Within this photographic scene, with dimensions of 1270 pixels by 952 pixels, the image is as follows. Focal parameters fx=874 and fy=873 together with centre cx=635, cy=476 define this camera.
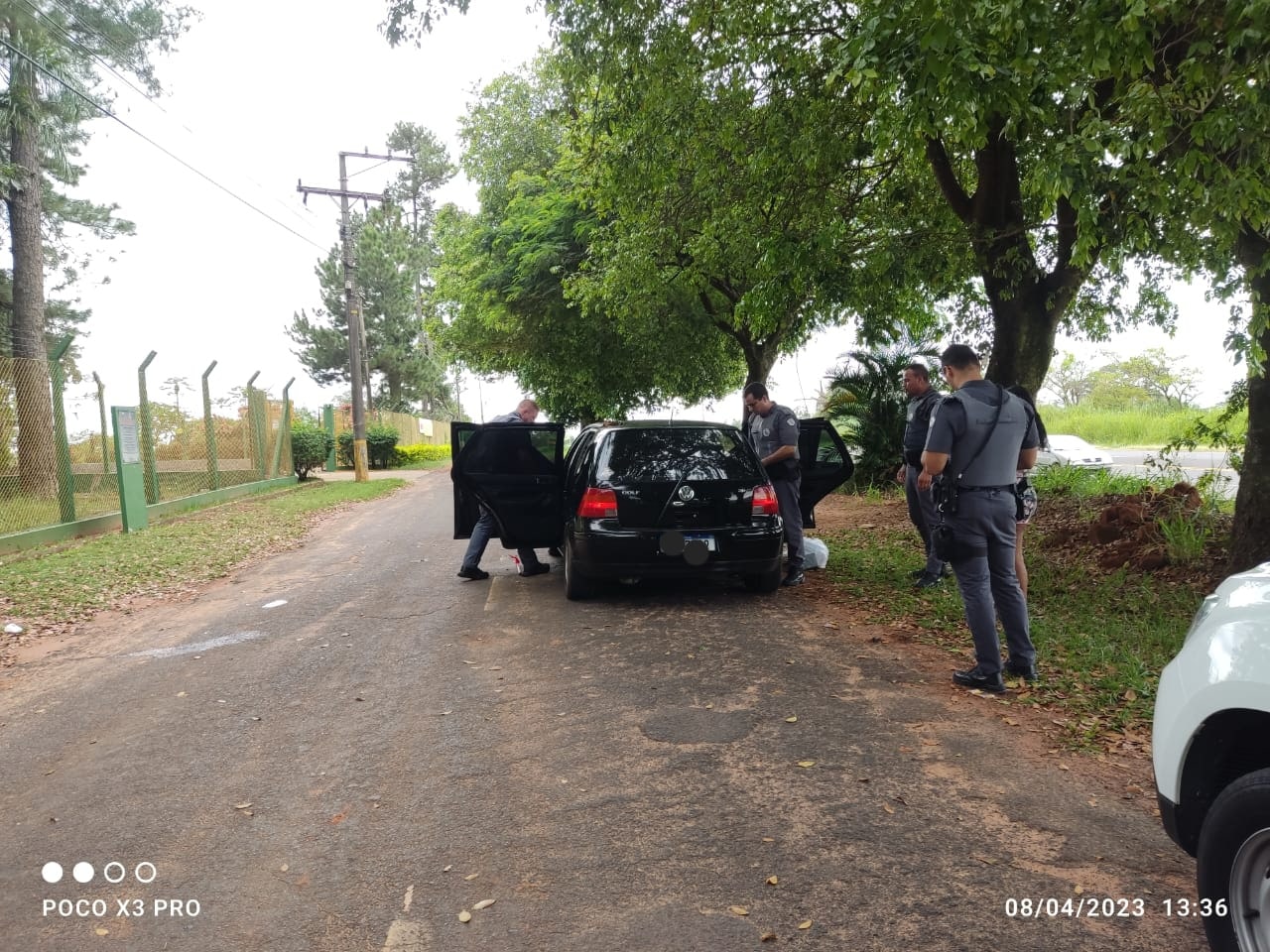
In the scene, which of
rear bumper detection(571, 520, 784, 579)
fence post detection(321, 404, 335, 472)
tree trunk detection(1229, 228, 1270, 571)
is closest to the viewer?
tree trunk detection(1229, 228, 1270, 571)

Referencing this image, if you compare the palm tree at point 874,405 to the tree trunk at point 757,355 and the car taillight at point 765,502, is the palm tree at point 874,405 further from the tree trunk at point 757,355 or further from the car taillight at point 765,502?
the car taillight at point 765,502

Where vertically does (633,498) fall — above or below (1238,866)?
above

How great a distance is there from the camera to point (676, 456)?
23.9 feet

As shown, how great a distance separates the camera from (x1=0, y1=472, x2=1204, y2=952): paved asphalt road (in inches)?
112

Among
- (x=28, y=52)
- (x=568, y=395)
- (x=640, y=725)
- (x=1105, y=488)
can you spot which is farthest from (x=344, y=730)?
(x=568, y=395)

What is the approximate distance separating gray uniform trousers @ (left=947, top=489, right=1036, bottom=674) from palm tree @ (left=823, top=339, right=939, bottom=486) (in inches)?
401

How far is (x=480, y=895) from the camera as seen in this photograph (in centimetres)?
299

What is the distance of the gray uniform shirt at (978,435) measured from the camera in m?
4.83

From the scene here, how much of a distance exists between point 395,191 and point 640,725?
198 ft

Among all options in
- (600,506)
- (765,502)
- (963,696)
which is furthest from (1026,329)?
(963,696)

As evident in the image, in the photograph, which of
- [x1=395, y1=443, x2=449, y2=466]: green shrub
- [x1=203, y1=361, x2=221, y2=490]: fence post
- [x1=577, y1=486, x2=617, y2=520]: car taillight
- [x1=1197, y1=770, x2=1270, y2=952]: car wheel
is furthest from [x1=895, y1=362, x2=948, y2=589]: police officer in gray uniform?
[x1=395, y1=443, x2=449, y2=466]: green shrub

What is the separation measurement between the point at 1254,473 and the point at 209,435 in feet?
55.6

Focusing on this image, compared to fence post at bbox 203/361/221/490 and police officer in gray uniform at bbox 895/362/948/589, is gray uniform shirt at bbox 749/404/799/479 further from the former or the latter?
fence post at bbox 203/361/221/490

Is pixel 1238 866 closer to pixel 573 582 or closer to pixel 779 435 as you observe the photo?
pixel 573 582
